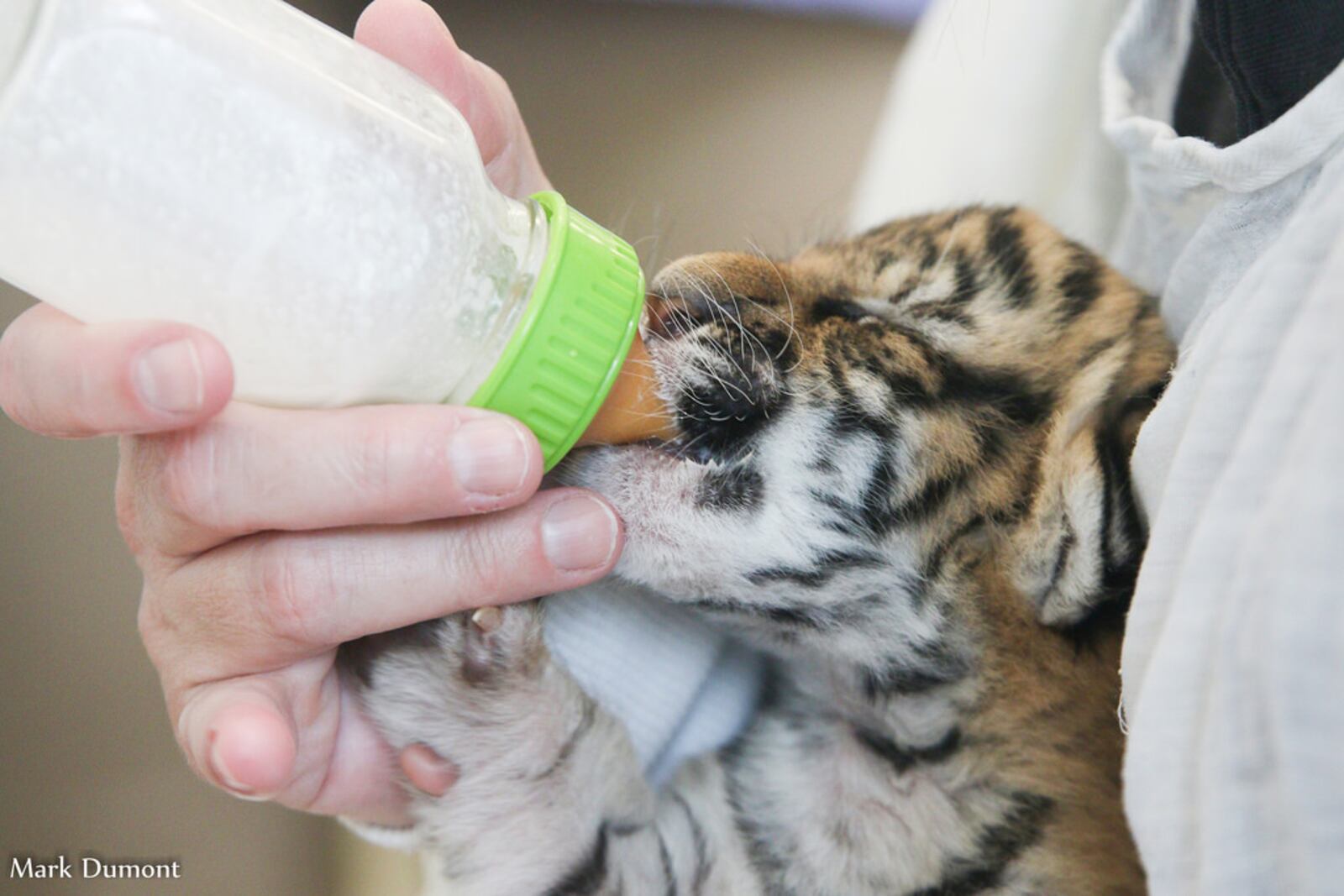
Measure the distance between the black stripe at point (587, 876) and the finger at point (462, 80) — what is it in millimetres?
637

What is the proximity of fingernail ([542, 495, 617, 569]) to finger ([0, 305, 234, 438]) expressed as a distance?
0.80 ft

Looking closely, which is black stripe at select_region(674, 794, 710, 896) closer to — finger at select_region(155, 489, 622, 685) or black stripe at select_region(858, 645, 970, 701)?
black stripe at select_region(858, 645, 970, 701)

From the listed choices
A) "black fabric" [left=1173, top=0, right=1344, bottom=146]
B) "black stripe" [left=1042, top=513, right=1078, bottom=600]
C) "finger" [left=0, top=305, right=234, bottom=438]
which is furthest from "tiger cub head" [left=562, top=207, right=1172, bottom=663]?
"finger" [left=0, top=305, right=234, bottom=438]

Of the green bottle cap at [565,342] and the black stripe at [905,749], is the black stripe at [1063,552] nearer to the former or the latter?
the black stripe at [905,749]

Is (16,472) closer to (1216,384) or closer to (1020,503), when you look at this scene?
(1020,503)

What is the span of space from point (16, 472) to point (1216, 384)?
113 centimetres

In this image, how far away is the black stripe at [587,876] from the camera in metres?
0.92

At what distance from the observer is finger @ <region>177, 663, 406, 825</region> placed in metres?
0.66

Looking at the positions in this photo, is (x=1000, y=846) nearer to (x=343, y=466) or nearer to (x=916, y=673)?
(x=916, y=673)

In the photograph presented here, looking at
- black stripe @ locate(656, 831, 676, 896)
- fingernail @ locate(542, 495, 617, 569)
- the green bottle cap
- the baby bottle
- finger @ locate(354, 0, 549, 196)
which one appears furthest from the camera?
black stripe @ locate(656, 831, 676, 896)

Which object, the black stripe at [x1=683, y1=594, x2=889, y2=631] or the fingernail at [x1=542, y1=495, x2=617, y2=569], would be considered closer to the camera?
the fingernail at [x1=542, y1=495, x2=617, y2=569]

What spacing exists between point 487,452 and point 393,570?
0.52 ft

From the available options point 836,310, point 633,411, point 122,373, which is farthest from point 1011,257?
point 122,373

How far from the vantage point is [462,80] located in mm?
913
